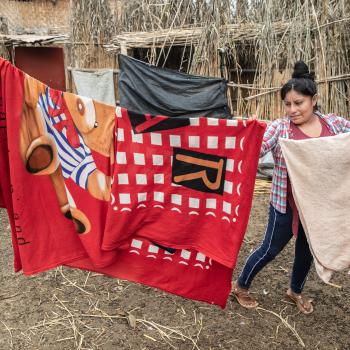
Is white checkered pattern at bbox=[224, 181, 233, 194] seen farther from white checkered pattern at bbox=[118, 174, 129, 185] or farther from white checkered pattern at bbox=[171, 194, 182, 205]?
white checkered pattern at bbox=[118, 174, 129, 185]

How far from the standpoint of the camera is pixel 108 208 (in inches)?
78.0

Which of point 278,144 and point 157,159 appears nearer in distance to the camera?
point 157,159

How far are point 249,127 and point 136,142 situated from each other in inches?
21.8

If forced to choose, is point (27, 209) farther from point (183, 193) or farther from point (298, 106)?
point (298, 106)

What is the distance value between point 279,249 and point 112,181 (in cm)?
116

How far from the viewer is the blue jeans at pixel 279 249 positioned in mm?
2311

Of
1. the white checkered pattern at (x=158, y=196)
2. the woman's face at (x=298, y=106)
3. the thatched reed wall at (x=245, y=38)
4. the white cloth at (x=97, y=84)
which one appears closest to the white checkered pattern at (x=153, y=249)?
the white checkered pattern at (x=158, y=196)

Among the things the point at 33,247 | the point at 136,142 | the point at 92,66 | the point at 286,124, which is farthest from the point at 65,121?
the point at 92,66

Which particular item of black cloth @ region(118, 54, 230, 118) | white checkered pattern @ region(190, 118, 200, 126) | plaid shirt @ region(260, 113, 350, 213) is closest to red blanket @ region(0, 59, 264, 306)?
white checkered pattern @ region(190, 118, 200, 126)

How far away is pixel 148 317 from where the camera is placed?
2666 mm

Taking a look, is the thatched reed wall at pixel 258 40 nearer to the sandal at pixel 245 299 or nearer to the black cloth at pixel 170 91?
the black cloth at pixel 170 91

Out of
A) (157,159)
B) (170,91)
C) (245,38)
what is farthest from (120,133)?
(245,38)

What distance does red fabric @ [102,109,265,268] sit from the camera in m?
1.88

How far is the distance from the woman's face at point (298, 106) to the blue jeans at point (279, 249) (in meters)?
0.51
